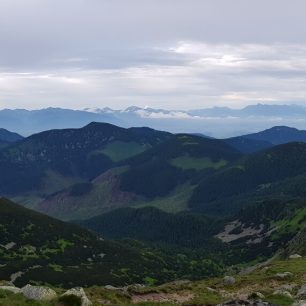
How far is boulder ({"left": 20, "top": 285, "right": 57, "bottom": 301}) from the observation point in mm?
38500

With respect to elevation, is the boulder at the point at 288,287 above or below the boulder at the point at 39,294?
below

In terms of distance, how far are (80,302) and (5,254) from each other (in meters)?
164

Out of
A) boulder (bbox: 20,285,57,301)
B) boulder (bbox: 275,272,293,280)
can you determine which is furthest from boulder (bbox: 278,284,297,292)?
boulder (bbox: 20,285,57,301)

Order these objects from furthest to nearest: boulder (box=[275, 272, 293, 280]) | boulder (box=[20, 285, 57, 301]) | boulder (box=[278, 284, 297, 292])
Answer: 1. boulder (box=[275, 272, 293, 280])
2. boulder (box=[278, 284, 297, 292])
3. boulder (box=[20, 285, 57, 301])

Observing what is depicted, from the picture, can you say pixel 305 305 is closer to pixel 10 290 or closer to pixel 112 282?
pixel 10 290

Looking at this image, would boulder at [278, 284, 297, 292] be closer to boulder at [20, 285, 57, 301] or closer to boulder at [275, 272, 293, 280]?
boulder at [275, 272, 293, 280]

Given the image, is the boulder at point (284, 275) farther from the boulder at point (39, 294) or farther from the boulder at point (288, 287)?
the boulder at point (39, 294)

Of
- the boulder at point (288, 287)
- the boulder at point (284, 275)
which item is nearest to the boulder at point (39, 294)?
the boulder at point (288, 287)

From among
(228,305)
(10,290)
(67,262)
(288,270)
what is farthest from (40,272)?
(228,305)

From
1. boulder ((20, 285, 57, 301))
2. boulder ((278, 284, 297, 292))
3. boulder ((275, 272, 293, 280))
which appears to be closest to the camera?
boulder ((20, 285, 57, 301))

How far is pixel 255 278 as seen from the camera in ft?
198

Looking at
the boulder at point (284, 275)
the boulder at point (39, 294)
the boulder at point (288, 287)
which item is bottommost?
the boulder at point (284, 275)

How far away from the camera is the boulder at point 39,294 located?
38500 mm

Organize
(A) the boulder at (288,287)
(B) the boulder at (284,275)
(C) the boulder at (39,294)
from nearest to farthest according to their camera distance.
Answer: (C) the boulder at (39,294), (A) the boulder at (288,287), (B) the boulder at (284,275)
